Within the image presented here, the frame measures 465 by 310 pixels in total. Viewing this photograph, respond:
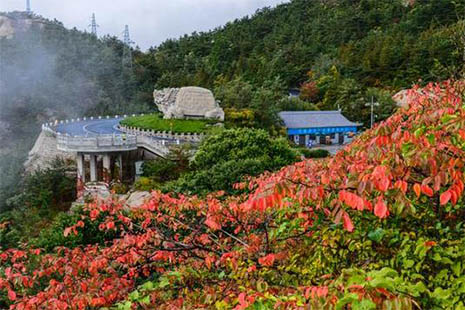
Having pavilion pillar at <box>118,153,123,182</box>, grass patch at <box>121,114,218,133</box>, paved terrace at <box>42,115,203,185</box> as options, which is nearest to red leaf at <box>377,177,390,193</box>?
paved terrace at <box>42,115,203,185</box>

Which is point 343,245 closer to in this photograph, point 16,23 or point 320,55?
point 320,55

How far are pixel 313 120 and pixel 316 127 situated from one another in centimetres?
80

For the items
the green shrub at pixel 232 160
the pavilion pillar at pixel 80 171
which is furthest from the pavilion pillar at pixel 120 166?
the green shrub at pixel 232 160

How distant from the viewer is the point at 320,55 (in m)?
52.6

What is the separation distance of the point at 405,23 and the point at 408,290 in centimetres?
5740

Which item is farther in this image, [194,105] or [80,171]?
[194,105]

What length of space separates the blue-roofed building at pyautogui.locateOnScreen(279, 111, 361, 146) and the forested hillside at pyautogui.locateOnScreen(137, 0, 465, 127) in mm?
1965

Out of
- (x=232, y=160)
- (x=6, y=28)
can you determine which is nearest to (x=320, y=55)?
(x=6, y=28)

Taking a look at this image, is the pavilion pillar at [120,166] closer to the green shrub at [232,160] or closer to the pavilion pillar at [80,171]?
the pavilion pillar at [80,171]

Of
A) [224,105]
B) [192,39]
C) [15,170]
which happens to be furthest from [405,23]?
[15,170]

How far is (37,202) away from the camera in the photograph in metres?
20.8

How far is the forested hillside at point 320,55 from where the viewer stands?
126ft

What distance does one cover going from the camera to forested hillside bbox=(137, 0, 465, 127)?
38503 millimetres

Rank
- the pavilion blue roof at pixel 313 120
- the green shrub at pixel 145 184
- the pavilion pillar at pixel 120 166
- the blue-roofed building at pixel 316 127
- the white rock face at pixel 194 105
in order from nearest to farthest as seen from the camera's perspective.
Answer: the green shrub at pixel 145 184 < the pavilion pillar at pixel 120 166 < the white rock face at pixel 194 105 < the blue-roofed building at pixel 316 127 < the pavilion blue roof at pixel 313 120
